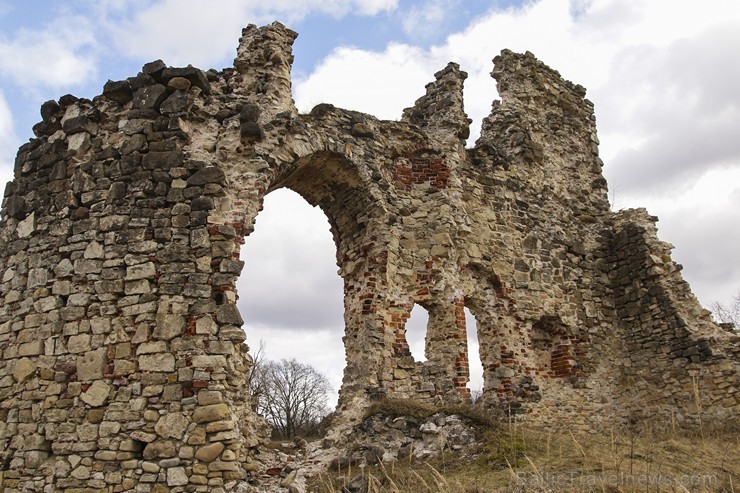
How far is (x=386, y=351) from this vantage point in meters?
8.65

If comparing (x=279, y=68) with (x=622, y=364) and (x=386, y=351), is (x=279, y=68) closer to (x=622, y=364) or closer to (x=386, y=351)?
(x=386, y=351)

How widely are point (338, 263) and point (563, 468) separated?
16.5 feet

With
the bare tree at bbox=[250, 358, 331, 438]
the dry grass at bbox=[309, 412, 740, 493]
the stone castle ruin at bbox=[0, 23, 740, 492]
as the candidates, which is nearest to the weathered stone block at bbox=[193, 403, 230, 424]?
the stone castle ruin at bbox=[0, 23, 740, 492]

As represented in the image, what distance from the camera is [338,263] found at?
9.84m

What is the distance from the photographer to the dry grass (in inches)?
198

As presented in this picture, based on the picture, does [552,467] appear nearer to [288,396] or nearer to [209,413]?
[209,413]

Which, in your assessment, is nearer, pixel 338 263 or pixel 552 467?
pixel 552 467

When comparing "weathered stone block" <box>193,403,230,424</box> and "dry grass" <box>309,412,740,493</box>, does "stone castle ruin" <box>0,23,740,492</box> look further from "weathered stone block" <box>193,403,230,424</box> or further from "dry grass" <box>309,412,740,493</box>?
"dry grass" <box>309,412,740,493</box>

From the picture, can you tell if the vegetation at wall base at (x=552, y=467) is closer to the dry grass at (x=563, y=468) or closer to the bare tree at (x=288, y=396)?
the dry grass at (x=563, y=468)

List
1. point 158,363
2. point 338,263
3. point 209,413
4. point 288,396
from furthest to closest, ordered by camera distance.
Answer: point 288,396, point 338,263, point 158,363, point 209,413

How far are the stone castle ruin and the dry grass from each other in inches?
65.5

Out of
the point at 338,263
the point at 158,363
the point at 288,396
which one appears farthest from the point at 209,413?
the point at 288,396

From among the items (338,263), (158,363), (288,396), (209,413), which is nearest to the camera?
(209,413)

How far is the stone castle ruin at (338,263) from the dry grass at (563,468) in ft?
5.46
